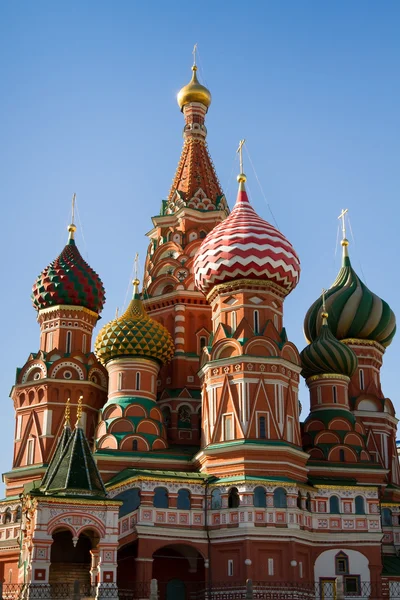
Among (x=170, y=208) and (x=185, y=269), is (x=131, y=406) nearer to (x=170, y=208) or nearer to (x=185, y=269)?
(x=185, y=269)

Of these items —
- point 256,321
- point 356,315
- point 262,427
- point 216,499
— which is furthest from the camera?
point 356,315

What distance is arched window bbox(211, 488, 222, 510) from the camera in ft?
98.7

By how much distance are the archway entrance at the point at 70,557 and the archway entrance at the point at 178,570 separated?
12.9 ft

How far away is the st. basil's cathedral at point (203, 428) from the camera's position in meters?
28.7

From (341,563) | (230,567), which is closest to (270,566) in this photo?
(230,567)

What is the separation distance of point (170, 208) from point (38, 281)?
712cm

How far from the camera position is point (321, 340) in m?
36.3

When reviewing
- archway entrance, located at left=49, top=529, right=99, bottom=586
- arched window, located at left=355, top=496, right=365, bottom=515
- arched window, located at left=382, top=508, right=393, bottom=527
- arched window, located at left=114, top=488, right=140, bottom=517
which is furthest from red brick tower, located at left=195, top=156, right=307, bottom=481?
arched window, located at left=382, top=508, right=393, bottom=527

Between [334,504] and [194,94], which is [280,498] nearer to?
[334,504]

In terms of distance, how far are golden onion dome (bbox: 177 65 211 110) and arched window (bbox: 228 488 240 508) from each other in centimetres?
2102

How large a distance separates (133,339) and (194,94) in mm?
14674

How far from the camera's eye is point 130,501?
97.4ft

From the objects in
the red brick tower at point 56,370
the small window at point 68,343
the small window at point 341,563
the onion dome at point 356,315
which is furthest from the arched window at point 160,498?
the onion dome at point 356,315

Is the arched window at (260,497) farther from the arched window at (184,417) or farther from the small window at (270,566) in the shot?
the arched window at (184,417)
